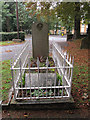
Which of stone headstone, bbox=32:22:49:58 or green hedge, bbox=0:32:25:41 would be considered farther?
green hedge, bbox=0:32:25:41

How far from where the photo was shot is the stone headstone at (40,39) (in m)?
4.71

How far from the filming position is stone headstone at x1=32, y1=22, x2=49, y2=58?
15.4 ft

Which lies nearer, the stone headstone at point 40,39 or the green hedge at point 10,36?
Answer: the stone headstone at point 40,39

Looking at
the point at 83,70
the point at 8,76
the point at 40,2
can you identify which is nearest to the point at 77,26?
the point at 40,2

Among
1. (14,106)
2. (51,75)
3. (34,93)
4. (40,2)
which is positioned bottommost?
(14,106)

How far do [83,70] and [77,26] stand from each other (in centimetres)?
975

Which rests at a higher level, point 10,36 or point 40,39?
point 10,36

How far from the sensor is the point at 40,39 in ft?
16.1

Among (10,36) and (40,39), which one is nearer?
(40,39)

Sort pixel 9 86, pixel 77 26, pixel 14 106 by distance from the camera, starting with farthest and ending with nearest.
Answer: pixel 77 26 → pixel 9 86 → pixel 14 106

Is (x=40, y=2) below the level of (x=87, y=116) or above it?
above

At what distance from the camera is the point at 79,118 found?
237 centimetres

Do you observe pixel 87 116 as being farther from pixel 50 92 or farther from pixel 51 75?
pixel 51 75

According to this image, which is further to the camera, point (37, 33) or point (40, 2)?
point (40, 2)
